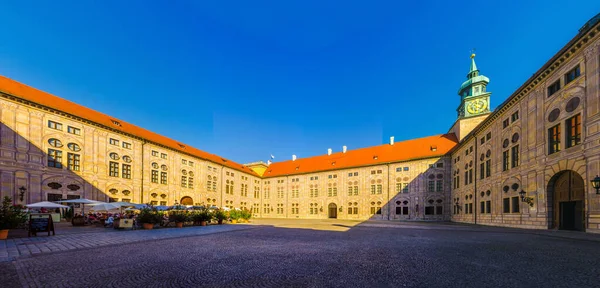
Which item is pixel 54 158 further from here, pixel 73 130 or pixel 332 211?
pixel 332 211

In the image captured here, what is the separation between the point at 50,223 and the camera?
14727mm

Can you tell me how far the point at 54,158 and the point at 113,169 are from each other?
649 cm

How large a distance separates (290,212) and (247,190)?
1184 cm

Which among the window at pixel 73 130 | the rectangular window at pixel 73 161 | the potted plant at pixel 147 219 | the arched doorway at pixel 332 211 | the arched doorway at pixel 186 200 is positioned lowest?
the arched doorway at pixel 332 211

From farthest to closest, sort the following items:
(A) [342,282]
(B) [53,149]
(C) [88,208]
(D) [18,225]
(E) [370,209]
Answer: (E) [370,209] → (C) [88,208] → (B) [53,149] → (D) [18,225] → (A) [342,282]

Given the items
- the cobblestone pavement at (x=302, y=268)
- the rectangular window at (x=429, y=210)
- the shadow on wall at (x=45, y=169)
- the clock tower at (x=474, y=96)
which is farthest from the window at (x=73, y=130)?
the clock tower at (x=474, y=96)

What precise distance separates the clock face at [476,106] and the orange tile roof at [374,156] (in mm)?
5673

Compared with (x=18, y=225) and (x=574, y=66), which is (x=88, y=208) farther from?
(x=574, y=66)

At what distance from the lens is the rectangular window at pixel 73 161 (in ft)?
96.7

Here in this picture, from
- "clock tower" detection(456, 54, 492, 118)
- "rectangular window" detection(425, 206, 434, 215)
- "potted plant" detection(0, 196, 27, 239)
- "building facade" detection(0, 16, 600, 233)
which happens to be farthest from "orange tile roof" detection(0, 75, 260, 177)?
"clock tower" detection(456, 54, 492, 118)

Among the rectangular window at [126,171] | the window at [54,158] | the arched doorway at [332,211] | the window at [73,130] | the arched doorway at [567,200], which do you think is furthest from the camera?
the arched doorway at [332,211]

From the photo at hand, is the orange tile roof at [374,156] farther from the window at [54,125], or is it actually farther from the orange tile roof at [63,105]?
the window at [54,125]

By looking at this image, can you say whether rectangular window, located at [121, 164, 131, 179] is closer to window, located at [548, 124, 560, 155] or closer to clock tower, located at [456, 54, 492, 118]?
window, located at [548, 124, 560, 155]

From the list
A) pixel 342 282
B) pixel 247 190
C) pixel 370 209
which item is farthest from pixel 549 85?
pixel 247 190
